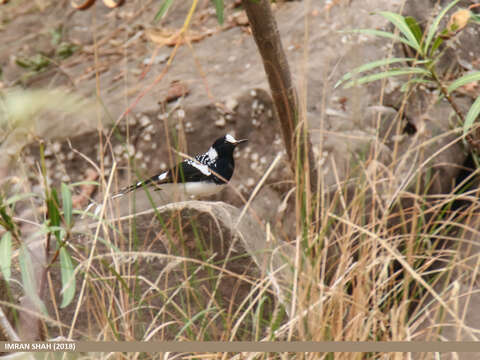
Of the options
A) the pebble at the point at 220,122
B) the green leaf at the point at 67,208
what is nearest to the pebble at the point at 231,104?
the pebble at the point at 220,122

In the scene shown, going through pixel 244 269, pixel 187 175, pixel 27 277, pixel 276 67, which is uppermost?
pixel 276 67

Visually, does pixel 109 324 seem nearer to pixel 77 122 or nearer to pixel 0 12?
pixel 77 122

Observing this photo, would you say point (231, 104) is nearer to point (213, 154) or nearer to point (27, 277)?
point (213, 154)

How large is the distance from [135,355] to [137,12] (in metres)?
2.44

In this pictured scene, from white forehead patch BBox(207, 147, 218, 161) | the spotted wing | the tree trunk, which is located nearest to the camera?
the tree trunk

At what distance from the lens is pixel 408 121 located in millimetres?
2338

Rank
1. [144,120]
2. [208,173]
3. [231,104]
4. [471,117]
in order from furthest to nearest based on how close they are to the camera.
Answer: [144,120] < [231,104] < [208,173] < [471,117]

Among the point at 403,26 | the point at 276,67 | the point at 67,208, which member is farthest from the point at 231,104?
the point at 67,208

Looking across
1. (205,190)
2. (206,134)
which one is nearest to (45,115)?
(206,134)

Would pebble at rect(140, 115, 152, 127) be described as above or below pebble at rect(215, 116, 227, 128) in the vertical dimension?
above

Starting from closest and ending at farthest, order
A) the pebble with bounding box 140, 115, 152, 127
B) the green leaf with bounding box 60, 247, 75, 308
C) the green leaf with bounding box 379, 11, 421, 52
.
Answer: the green leaf with bounding box 60, 247, 75, 308 → the green leaf with bounding box 379, 11, 421, 52 → the pebble with bounding box 140, 115, 152, 127

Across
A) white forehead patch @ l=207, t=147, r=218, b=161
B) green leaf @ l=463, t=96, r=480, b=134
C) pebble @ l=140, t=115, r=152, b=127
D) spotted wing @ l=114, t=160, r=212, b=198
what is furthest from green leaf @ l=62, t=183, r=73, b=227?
pebble @ l=140, t=115, r=152, b=127

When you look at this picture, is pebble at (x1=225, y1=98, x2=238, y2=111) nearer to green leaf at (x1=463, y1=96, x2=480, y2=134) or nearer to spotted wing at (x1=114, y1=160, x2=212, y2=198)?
spotted wing at (x1=114, y1=160, x2=212, y2=198)

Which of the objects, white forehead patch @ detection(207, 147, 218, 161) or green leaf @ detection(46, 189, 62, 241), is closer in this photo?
green leaf @ detection(46, 189, 62, 241)
